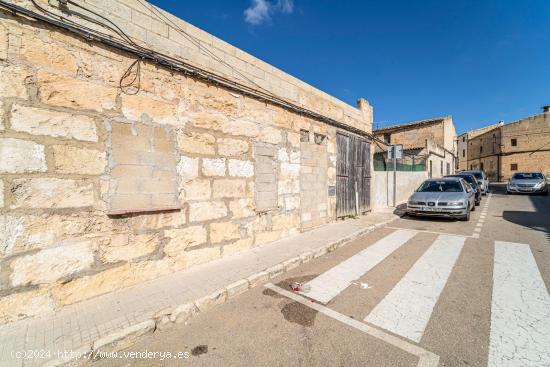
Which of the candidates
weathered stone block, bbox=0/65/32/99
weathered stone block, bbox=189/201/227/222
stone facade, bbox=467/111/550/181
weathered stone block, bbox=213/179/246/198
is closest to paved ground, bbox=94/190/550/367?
weathered stone block, bbox=189/201/227/222

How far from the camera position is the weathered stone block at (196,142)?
3732 mm

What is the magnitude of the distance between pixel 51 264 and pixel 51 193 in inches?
31.5

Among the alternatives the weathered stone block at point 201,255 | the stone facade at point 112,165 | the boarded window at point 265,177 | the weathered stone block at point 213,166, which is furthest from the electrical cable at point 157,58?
the weathered stone block at point 201,255

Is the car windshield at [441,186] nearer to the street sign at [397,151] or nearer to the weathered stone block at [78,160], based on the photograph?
the street sign at [397,151]

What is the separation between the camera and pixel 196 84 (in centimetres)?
392

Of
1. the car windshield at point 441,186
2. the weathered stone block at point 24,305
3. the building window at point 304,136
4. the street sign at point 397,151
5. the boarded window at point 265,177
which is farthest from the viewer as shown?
the street sign at point 397,151

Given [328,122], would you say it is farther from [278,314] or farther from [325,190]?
[278,314]

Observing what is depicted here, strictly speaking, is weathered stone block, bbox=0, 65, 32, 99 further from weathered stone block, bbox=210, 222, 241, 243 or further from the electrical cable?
weathered stone block, bbox=210, 222, 241, 243


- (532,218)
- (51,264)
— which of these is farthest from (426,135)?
(51,264)

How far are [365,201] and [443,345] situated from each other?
22.8 feet

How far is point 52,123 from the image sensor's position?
2.65 m

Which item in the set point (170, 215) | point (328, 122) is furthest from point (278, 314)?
point (328, 122)

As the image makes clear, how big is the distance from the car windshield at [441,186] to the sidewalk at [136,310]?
22.0ft

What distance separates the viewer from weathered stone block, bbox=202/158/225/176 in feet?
13.2
